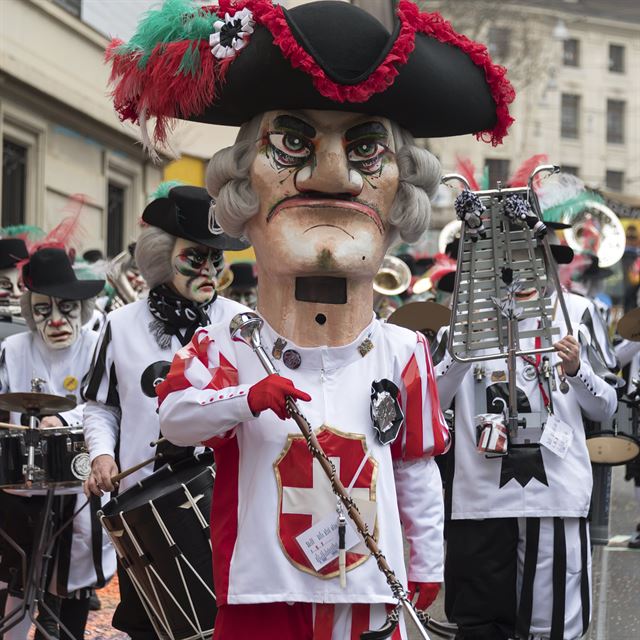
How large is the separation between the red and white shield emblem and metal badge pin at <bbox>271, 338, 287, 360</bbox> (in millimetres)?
268

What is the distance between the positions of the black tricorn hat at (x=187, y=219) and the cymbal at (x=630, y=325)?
2.54 meters

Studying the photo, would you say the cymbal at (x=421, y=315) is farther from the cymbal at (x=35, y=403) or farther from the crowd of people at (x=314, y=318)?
the crowd of people at (x=314, y=318)

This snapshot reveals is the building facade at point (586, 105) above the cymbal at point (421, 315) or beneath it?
above

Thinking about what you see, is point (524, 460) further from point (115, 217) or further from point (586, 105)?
point (586, 105)

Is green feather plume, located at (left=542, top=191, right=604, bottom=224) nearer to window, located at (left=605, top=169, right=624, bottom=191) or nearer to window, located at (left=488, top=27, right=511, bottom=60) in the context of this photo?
window, located at (left=488, top=27, right=511, bottom=60)

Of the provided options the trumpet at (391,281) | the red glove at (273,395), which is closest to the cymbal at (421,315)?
the red glove at (273,395)

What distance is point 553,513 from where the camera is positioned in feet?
18.3

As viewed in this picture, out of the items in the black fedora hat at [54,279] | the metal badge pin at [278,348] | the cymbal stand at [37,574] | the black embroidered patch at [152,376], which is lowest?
the cymbal stand at [37,574]

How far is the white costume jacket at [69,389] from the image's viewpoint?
6.71 metres

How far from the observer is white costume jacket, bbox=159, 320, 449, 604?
12.8ft

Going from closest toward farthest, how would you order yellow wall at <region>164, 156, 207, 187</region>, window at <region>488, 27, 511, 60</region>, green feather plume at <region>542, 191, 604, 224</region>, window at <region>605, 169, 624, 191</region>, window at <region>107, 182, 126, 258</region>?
green feather plume at <region>542, 191, 604, 224</region>, window at <region>107, 182, 126, 258</region>, yellow wall at <region>164, 156, 207, 187</region>, window at <region>488, 27, 511, 60</region>, window at <region>605, 169, 624, 191</region>

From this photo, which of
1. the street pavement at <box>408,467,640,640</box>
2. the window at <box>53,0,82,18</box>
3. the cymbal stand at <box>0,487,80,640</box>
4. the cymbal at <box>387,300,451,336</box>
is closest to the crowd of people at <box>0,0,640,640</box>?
the cymbal stand at <box>0,487,80,640</box>

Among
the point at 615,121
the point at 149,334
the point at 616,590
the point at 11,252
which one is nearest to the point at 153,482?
the point at 149,334

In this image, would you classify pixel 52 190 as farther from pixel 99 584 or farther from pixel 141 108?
pixel 141 108
